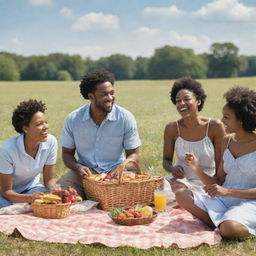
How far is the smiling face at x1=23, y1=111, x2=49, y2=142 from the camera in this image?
20.5 ft

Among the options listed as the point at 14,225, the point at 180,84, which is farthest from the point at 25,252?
the point at 180,84

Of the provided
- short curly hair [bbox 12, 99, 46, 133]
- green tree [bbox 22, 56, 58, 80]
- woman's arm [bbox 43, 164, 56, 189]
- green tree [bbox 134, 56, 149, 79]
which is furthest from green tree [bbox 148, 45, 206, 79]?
short curly hair [bbox 12, 99, 46, 133]

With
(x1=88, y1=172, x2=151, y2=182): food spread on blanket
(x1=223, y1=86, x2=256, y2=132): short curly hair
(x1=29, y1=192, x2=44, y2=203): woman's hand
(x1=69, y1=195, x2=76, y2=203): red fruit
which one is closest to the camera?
(x1=223, y1=86, x2=256, y2=132): short curly hair

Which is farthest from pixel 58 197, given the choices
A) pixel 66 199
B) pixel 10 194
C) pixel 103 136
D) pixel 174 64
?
pixel 174 64

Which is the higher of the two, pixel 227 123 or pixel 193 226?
pixel 227 123

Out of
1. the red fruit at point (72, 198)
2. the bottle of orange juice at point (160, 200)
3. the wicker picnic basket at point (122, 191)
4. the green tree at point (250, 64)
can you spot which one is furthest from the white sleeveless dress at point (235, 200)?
the green tree at point (250, 64)

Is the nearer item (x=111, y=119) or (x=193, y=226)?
(x=193, y=226)

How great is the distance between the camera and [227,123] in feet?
18.1

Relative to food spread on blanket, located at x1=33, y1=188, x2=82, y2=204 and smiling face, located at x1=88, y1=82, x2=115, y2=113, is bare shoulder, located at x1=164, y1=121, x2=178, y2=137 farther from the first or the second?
food spread on blanket, located at x1=33, y1=188, x2=82, y2=204

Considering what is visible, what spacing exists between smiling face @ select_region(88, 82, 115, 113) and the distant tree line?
92.0 m

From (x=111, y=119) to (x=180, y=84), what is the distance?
1.05m

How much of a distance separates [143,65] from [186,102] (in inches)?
4236

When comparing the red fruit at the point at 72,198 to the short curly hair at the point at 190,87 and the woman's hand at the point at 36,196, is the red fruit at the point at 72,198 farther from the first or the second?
the short curly hair at the point at 190,87

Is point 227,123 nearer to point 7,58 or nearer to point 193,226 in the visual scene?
point 193,226
